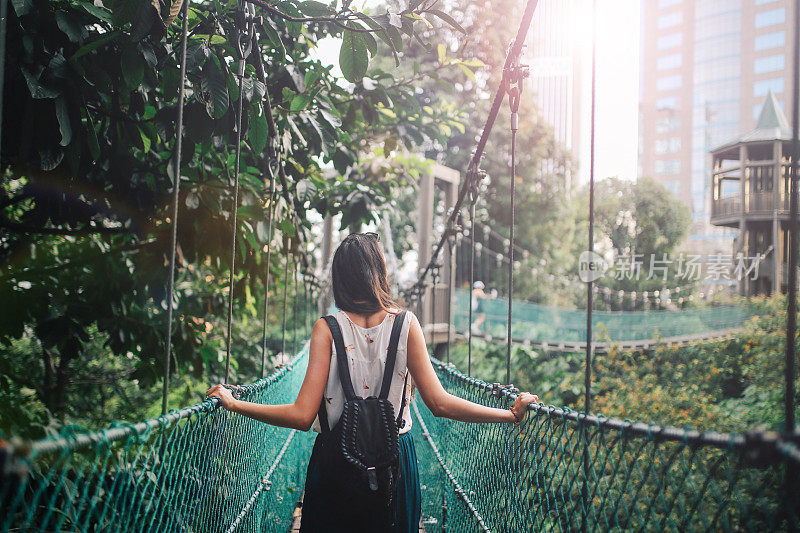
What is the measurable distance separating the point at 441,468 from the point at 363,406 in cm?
122

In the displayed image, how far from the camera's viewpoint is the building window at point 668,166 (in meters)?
38.8

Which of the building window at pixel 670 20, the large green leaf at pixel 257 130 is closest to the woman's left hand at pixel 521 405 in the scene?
the large green leaf at pixel 257 130

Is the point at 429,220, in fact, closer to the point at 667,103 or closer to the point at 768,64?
the point at 768,64

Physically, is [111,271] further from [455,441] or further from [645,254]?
[645,254]

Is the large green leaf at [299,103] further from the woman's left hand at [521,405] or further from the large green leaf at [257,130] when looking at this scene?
the woman's left hand at [521,405]

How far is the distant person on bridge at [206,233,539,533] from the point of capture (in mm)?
→ 1082

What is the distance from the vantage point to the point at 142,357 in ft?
8.56

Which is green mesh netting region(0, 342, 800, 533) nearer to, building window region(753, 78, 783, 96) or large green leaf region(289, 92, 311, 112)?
large green leaf region(289, 92, 311, 112)

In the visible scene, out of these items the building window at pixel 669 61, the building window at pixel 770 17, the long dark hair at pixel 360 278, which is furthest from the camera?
the building window at pixel 669 61

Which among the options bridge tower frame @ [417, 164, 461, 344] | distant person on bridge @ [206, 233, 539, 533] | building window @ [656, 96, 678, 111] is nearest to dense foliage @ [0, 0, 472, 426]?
distant person on bridge @ [206, 233, 539, 533]

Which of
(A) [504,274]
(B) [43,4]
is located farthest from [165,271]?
(A) [504,274]

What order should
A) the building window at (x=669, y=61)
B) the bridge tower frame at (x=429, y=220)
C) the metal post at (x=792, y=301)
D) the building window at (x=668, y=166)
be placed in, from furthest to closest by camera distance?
1. the building window at (x=669, y=61)
2. the building window at (x=668, y=166)
3. the bridge tower frame at (x=429, y=220)
4. the metal post at (x=792, y=301)

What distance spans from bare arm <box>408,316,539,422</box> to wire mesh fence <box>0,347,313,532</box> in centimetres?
37

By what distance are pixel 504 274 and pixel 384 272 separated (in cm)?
1230
